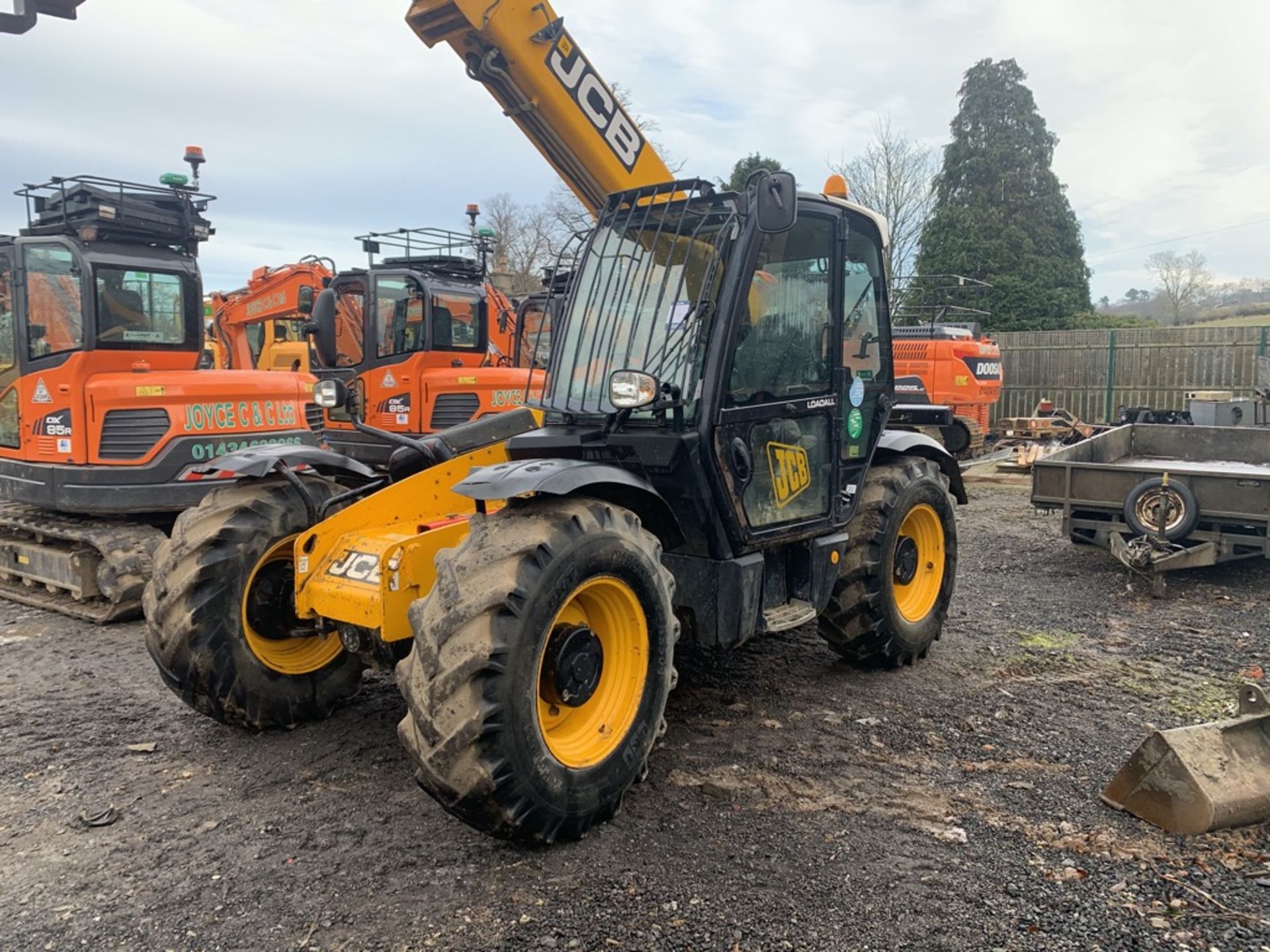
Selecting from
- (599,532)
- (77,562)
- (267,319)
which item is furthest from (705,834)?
(267,319)

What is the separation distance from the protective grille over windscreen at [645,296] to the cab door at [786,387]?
0.62 feet

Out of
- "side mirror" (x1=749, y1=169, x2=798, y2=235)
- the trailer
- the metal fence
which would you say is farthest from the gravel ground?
the metal fence

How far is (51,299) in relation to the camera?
6820 millimetres

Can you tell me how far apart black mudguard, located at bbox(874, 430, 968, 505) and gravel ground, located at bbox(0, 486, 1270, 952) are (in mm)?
1187

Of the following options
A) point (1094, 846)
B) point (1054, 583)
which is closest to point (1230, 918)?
point (1094, 846)

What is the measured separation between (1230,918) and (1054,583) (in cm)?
470

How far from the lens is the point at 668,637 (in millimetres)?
3562

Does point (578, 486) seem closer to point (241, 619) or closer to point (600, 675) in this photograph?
point (600, 675)

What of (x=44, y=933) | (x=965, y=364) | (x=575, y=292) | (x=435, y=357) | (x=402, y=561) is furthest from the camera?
(x=965, y=364)

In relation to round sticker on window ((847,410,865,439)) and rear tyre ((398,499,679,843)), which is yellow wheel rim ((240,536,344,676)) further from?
round sticker on window ((847,410,865,439))

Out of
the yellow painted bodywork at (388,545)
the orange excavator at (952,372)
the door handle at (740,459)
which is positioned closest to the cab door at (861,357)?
the door handle at (740,459)

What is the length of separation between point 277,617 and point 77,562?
3.35 metres

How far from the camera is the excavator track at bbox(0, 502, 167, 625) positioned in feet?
21.2

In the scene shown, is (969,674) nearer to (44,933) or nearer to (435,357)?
(44,933)
